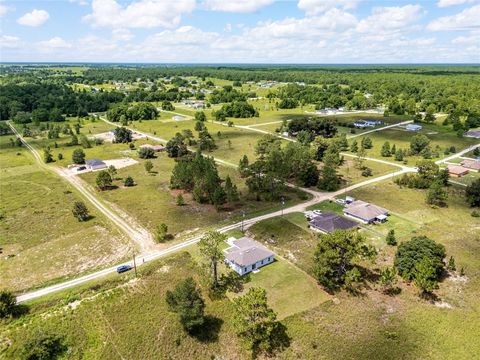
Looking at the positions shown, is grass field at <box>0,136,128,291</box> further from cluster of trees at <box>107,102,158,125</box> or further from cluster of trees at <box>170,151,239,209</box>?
cluster of trees at <box>107,102,158,125</box>

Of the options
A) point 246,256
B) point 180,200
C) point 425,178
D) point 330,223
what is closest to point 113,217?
point 180,200

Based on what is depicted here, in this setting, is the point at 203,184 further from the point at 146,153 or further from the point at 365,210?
the point at 146,153

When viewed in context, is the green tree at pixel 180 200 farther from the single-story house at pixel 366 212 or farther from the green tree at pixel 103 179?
the single-story house at pixel 366 212

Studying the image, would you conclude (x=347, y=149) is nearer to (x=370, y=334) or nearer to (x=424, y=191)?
(x=424, y=191)

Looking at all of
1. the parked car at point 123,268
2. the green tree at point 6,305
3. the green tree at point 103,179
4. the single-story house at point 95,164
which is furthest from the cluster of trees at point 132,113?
the green tree at point 6,305

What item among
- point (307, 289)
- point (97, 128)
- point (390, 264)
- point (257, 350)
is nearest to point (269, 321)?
point (257, 350)

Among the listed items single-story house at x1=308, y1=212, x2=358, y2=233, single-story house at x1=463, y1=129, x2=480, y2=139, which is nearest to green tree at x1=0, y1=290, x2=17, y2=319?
single-story house at x1=308, y1=212, x2=358, y2=233
